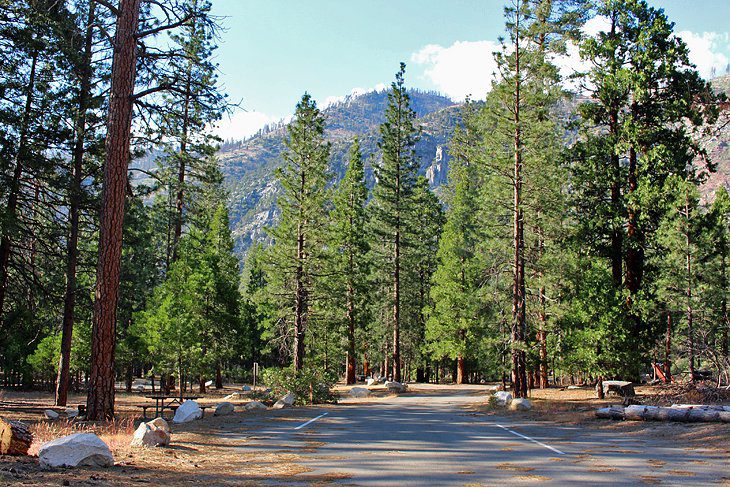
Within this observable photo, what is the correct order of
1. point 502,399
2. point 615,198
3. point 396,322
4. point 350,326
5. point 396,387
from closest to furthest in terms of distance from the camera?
point 502,399 → point 615,198 → point 396,387 → point 396,322 → point 350,326

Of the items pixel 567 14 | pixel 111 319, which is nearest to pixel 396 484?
pixel 111 319

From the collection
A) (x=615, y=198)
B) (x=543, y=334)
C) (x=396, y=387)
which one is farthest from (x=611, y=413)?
(x=396, y=387)

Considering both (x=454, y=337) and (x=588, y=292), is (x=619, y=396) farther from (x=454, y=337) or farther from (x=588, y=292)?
(x=454, y=337)

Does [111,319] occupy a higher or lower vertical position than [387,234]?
lower

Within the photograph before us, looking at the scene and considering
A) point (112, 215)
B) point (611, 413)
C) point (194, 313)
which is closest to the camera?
point (112, 215)

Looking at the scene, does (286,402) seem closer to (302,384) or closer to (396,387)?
(302,384)

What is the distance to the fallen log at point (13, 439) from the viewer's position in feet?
23.0

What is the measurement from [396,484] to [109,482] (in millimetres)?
3216

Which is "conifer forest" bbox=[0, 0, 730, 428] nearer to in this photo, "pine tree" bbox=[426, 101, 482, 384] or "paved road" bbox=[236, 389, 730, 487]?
"pine tree" bbox=[426, 101, 482, 384]

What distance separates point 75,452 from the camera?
681 cm

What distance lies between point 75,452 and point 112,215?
605 cm

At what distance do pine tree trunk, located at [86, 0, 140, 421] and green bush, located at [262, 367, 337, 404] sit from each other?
44.2 feet

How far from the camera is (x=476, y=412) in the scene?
813 inches

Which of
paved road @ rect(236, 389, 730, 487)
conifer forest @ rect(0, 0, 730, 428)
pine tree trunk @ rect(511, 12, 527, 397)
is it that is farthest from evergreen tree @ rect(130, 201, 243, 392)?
paved road @ rect(236, 389, 730, 487)
